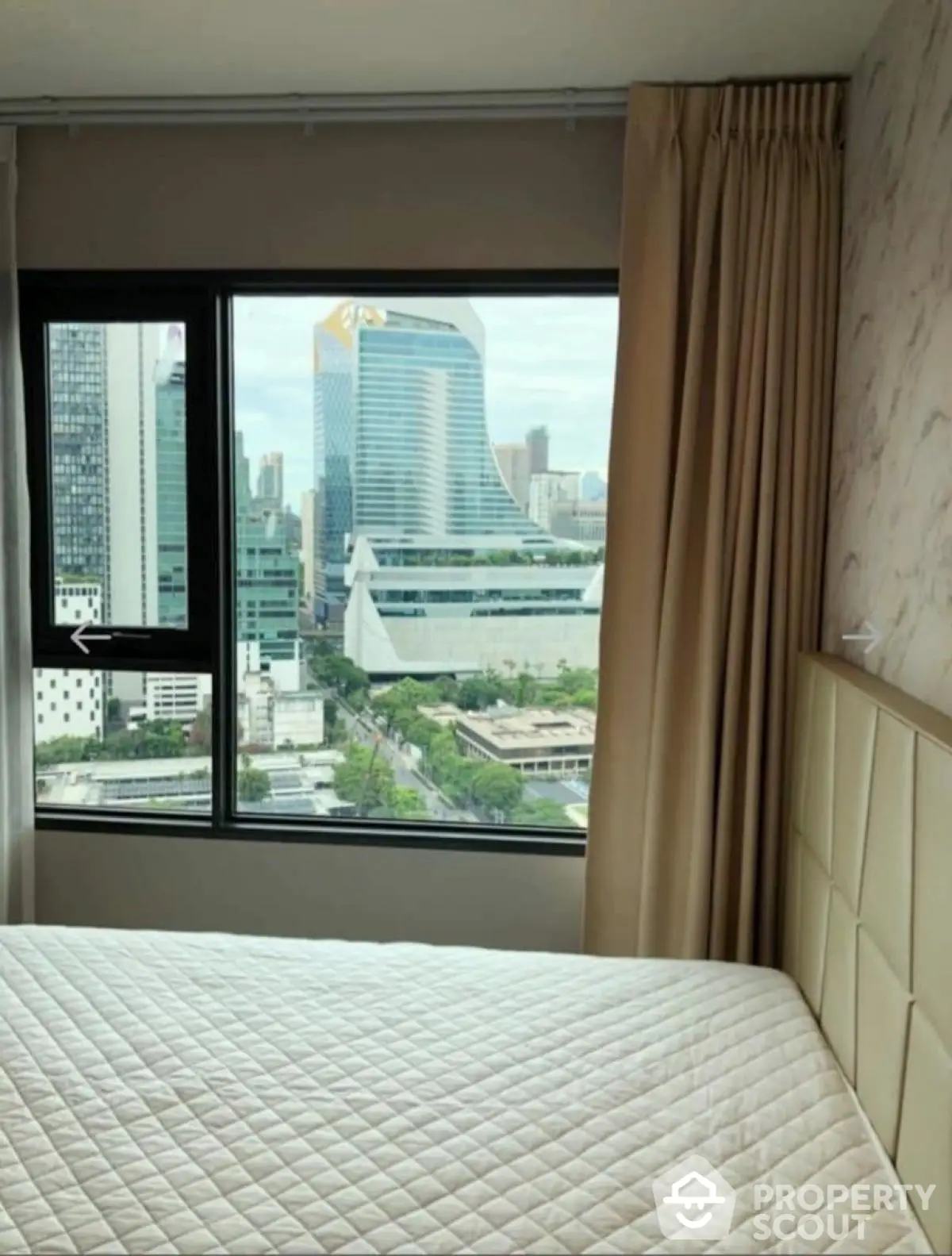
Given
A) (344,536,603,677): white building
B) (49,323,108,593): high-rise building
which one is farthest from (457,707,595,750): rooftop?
(49,323,108,593): high-rise building

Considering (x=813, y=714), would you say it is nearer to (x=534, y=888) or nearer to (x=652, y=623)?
(x=652, y=623)

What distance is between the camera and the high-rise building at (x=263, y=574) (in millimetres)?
2777

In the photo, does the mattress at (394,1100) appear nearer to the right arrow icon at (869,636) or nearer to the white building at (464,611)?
the right arrow icon at (869,636)

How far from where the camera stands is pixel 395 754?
2.81 metres

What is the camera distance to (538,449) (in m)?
2.71

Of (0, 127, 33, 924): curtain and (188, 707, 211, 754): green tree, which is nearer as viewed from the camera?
(0, 127, 33, 924): curtain

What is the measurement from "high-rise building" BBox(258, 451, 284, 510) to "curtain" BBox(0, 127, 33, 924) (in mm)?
599

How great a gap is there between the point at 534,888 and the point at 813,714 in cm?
95

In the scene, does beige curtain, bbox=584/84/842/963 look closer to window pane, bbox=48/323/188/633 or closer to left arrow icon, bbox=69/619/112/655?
window pane, bbox=48/323/188/633

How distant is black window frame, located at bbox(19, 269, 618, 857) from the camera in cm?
265

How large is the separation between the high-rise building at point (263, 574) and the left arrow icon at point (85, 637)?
0.37 meters

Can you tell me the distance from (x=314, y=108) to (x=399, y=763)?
1667 millimetres

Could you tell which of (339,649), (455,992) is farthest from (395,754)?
(455,992)

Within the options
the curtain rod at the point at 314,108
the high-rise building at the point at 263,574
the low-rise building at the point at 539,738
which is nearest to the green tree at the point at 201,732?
the high-rise building at the point at 263,574
